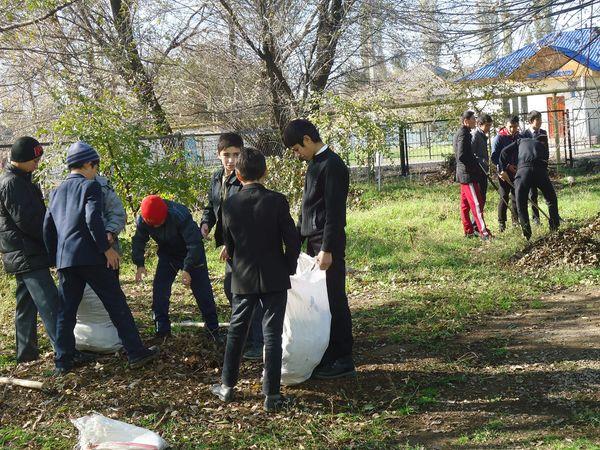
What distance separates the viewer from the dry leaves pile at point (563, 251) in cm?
757

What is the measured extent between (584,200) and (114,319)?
913 cm

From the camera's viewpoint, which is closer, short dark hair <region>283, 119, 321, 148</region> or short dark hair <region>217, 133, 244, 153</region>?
short dark hair <region>283, 119, 321, 148</region>

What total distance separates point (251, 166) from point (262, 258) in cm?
54

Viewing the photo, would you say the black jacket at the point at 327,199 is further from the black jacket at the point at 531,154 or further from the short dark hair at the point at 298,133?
the black jacket at the point at 531,154

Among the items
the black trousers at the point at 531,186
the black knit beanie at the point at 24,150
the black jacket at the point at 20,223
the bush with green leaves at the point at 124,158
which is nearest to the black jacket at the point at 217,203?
the black jacket at the point at 20,223

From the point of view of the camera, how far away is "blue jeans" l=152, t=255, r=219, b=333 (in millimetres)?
5512

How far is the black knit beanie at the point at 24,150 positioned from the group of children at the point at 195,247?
0.01m

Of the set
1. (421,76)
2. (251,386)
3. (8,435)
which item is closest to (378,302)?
(251,386)

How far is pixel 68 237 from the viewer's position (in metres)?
4.91

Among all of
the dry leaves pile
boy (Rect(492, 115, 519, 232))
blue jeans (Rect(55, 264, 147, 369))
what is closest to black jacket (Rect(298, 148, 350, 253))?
blue jeans (Rect(55, 264, 147, 369))

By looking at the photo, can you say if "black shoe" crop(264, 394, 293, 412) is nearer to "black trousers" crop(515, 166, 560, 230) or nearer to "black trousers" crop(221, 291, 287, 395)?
"black trousers" crop(221, 291, 287, 395)

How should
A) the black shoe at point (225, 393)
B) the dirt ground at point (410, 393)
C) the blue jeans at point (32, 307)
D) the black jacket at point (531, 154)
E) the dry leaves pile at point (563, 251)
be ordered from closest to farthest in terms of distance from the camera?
the dirt ground at point (410, 393), the black shoe at point (225, 393), the blue jeans at point (32, 307), the dry leaves pile at point (563, 251), the black jacket at point (531, 154)

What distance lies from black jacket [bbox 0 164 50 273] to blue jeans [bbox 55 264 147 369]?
462 millimetres

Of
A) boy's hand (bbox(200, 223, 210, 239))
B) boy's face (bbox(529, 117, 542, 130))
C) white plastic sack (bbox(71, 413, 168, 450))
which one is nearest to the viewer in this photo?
white plastic sack (bbox(71, 413, 168, 450))
